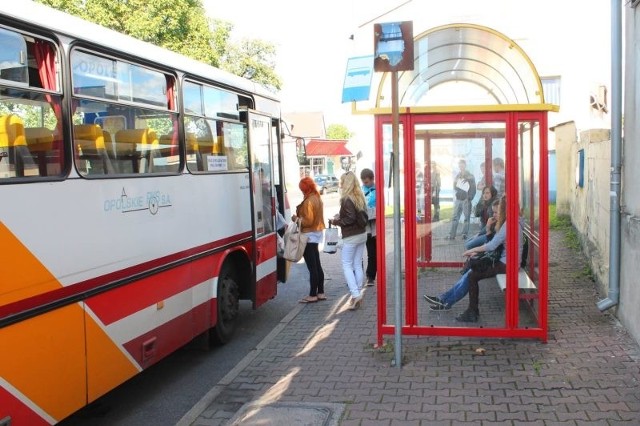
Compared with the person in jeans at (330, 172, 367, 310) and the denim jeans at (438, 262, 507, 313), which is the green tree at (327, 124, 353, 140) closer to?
the person in jeans at (330, 172, 367, 310)

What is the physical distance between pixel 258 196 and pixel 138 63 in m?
2.46

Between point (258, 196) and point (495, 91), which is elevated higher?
point (495, 91)

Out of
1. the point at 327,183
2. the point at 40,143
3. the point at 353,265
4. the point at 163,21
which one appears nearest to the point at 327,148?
the point at 327,183

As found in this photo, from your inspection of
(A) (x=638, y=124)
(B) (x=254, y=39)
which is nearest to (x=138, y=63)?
(A) (x=638, y=124)

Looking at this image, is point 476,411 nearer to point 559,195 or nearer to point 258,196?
point 258,196

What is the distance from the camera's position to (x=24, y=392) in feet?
11.5

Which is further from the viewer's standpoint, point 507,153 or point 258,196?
point 258,196

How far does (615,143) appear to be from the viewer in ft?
20.5

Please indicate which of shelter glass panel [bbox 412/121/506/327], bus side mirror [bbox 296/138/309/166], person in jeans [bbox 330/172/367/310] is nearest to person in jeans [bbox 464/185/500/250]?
shelter glass panel [bbox 412/121/506/327]

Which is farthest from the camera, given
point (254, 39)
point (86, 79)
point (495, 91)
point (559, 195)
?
point (254, 39)

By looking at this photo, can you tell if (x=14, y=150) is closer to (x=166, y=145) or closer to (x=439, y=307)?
(x=166, y=145)

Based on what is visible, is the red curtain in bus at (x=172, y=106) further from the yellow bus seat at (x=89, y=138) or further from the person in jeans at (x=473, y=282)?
the person in jeans at (x=473, y=282)

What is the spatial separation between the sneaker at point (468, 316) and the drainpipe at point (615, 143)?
153 cm

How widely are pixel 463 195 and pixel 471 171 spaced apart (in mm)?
294
